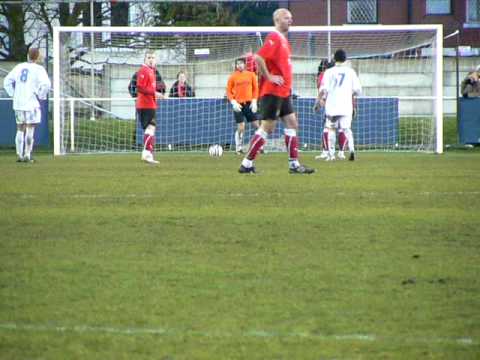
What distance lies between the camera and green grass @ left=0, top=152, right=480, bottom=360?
5.38 metres

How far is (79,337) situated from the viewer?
5.46 metres

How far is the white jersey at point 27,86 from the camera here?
20.8m

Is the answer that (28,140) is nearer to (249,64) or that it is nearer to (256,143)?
(249,64)

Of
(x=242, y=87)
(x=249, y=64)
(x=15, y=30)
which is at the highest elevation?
(x=15, y=30)

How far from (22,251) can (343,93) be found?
12910mm

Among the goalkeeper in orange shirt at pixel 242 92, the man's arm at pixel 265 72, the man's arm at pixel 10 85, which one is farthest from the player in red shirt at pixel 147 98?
the goalkeeper in orange shirt at pixel 242 92

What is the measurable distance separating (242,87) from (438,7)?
21.7m

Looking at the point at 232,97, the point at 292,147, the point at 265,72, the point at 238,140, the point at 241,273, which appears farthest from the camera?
the point at 238,140

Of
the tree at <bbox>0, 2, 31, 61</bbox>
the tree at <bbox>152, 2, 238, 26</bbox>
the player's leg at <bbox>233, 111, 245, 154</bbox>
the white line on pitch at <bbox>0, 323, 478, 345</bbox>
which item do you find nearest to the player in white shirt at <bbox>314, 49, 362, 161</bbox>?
the player's leg at <bbox>233, 111, 245, 154</bbox>

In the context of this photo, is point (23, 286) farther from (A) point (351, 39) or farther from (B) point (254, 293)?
(A) point (351, 39)

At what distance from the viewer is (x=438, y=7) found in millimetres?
44469

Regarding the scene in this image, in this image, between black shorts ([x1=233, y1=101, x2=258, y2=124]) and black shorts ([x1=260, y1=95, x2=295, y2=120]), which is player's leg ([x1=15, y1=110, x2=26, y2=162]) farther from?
black shorts ([x1=260, y1=95, x2=295, y2=120])

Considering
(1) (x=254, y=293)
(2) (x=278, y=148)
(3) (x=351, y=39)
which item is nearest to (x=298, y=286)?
(1) (x=254, y=293)

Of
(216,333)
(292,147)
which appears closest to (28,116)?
(292,147)
